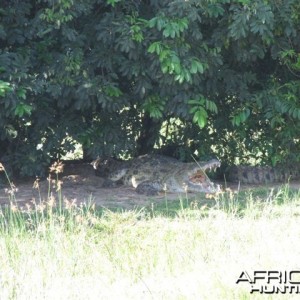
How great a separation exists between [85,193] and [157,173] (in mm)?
1459

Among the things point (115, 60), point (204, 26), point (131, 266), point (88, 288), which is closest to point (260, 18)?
point (204, 26)

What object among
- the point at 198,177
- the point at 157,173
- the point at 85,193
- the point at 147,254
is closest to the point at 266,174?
the point at 198,177

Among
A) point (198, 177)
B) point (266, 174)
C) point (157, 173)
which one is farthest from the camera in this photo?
point (266, 174)

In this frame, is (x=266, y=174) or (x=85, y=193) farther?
(x=266, y=174)

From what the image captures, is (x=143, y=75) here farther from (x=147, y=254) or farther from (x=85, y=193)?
(x=147, y=254)

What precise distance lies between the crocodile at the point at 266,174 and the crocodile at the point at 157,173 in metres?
0.81

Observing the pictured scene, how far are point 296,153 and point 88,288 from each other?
6.65 m

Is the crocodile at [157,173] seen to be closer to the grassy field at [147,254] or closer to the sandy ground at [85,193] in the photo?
the sandy ground at [85,193]

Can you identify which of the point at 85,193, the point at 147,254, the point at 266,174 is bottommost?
the point at 147,254

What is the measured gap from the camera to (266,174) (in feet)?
39.5

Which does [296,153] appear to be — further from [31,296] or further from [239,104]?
[31,296]

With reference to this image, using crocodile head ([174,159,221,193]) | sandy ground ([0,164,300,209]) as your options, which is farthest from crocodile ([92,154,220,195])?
sandy ground ([0,164,300,209])

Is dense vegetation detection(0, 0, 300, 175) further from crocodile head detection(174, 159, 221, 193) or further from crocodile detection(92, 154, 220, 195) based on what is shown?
crocodile head detection(174, 159, 221, 193)

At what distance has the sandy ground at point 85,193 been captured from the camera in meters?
10.0
